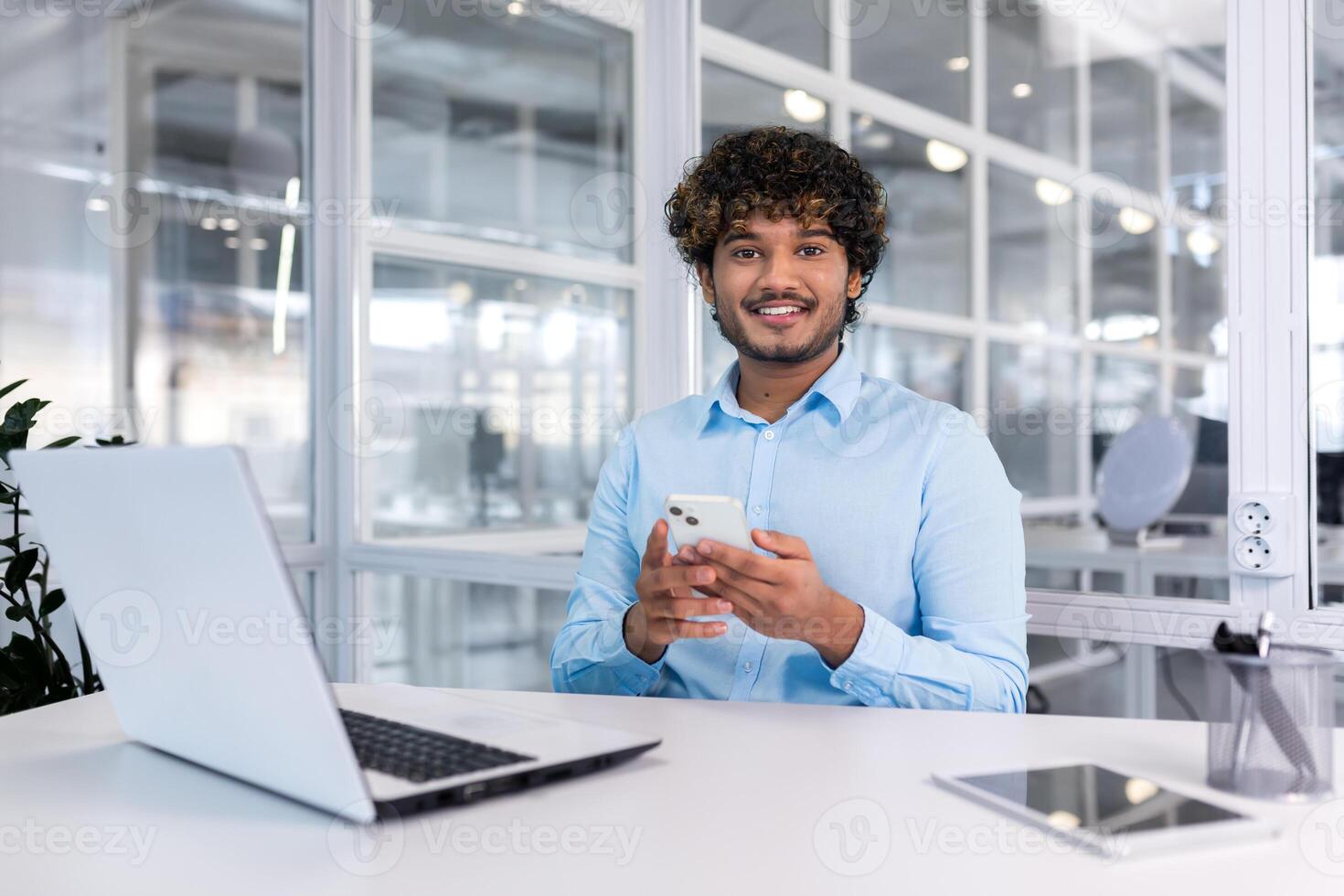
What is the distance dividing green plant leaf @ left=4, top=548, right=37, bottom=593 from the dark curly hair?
1352 millimetres

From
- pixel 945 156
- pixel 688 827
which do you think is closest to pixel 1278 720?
pixel 688 827

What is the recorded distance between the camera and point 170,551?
0.84m

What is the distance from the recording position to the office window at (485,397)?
3.19 metres

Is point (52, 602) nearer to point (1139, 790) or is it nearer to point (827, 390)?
point (827, 390)

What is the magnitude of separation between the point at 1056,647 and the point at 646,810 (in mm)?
3085

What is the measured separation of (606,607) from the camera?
1584 millimetres

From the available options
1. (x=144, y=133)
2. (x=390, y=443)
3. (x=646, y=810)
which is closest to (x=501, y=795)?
(x=646, y=810)
